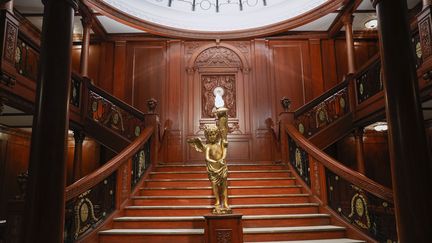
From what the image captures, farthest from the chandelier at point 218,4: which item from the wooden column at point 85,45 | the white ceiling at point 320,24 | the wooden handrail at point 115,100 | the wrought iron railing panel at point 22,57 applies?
the wrought iron railing panel at point 22,57

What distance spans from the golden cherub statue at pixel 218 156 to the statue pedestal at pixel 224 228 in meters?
0.44

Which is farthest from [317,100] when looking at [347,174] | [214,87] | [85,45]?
[85,45]

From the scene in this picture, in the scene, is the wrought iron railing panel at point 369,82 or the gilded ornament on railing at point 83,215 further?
the wrought iron railing panel at point 369,82

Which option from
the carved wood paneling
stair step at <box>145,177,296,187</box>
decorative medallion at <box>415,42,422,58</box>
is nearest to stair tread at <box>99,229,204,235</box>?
stair step at <box>145,177,296,187</box>

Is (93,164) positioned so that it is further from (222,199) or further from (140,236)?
(222,199)

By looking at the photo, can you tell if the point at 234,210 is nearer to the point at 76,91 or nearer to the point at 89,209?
the point at 89,209

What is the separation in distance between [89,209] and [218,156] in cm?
174

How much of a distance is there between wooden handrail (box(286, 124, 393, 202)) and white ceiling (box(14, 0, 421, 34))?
3.93m

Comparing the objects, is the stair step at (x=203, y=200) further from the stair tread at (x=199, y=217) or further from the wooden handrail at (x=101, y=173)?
the wooden handrail at (x=101, y=173)

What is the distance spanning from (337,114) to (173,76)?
4.21m

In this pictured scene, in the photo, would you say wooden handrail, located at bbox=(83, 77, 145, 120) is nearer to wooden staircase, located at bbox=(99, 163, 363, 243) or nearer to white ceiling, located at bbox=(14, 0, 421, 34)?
wooden staircase, located at bbox=(99, 163, 363, 243)

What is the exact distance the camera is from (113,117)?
845 cm

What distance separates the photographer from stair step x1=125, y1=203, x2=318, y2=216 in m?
5.61

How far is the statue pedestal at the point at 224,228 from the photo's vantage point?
425cm
